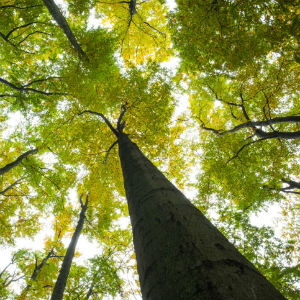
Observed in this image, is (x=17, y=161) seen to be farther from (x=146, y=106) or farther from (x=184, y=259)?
(x=184, y=259)

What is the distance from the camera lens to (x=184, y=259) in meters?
0.91

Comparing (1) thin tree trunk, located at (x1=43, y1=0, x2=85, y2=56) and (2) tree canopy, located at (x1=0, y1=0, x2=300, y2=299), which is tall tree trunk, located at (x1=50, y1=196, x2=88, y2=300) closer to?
(2) tree canopy, located at (x1=0, y1=0, x2=300, y2=299)

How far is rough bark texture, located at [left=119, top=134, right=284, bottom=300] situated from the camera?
727 millimetres

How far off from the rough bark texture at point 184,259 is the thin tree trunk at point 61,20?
5.48 m

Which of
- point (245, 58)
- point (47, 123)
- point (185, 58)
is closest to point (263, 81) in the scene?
point (245, 58)

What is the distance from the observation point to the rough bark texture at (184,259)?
73 cm

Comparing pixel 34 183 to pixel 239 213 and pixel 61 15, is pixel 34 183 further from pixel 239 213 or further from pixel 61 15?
pixel 239 213

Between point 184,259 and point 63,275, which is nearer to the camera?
point 184,259

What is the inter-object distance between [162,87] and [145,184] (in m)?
5.07

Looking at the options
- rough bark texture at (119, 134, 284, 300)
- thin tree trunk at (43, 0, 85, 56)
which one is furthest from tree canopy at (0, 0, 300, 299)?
rough bark texture at (119, 134, 284, 300)

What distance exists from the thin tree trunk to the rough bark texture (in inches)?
216

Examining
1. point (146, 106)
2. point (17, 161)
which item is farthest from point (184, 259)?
point (17, 161)

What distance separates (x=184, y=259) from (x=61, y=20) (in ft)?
20.1

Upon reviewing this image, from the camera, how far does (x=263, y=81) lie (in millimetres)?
5828
